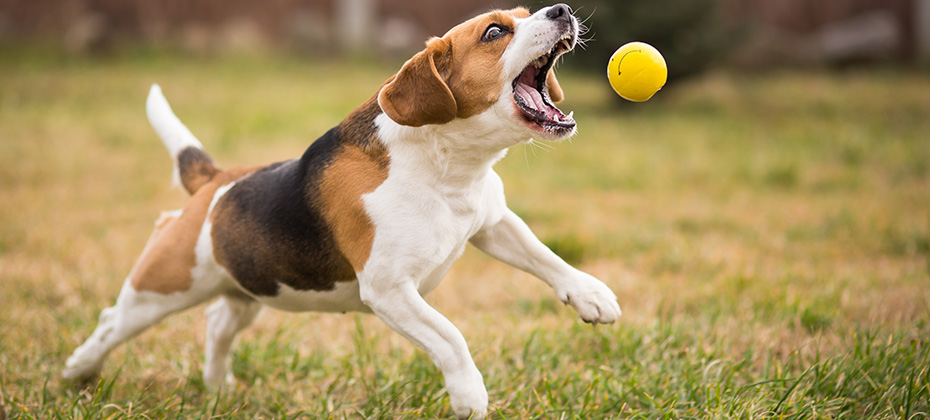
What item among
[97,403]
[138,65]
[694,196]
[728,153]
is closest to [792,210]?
[694,196]

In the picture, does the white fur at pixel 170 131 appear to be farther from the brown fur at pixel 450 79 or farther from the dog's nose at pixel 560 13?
the dog's nose at pixel 560 13

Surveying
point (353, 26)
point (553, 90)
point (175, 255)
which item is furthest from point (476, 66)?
point (353, 26)

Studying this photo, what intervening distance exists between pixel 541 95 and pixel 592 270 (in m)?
2.77

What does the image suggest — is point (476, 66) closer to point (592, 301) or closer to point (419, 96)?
point (419, 96)

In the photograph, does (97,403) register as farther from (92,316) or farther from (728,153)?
(728,153)

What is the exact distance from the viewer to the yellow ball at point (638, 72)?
3109mm

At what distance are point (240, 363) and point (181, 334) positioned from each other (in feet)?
2.08

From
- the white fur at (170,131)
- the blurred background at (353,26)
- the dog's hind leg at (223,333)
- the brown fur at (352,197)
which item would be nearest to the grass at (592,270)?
the dog's hind leg at (223,333)

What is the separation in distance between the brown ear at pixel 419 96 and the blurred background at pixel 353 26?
959 centimetres

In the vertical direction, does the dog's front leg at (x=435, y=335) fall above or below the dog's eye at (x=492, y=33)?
below

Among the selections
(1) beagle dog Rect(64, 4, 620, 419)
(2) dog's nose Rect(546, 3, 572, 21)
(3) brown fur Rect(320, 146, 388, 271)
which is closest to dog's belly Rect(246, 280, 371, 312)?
(1) beagle dog Rect(64, 4, 620, 419)

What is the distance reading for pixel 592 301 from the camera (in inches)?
123

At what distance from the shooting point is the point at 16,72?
12164 millimetres

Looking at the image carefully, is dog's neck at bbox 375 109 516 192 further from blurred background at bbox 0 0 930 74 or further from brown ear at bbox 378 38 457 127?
blurred background at bbox 0 0 930 74
